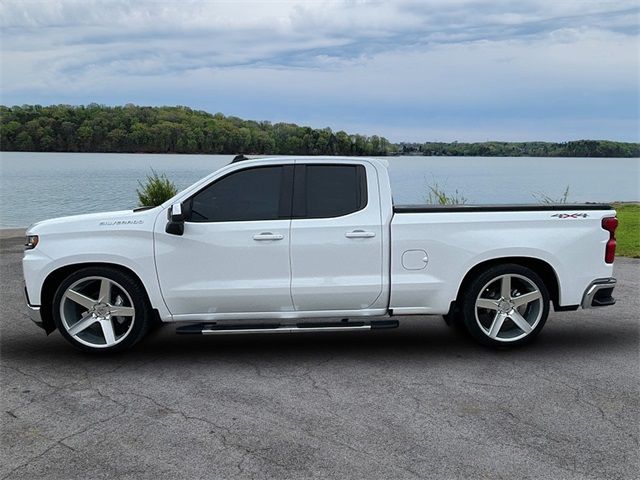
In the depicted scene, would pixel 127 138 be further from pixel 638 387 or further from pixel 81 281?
pixel 638 387

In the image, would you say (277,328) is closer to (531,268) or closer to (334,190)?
(334,190)

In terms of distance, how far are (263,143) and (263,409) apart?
1947 centimetres

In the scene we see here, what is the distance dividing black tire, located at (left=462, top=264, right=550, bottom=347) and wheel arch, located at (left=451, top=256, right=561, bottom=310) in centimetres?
6

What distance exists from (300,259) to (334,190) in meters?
0.76

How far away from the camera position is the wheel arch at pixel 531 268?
6.42 meters

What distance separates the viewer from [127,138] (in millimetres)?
33469

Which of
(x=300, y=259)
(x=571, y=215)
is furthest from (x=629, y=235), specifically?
(x=300, y=259)

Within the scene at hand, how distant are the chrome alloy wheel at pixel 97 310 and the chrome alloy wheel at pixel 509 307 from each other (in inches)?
130

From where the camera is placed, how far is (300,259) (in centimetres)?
616

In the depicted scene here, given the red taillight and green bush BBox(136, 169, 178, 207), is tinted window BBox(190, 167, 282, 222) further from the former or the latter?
green bush BBox(136, 169, 178, 207)

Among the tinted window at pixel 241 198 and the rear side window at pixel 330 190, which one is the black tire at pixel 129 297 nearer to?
the tinted window at pixel 241 198

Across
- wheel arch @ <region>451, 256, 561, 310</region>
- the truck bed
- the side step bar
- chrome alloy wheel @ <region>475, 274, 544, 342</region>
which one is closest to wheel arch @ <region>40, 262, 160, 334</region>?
the side step bar

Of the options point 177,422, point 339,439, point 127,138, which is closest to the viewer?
point 339,439

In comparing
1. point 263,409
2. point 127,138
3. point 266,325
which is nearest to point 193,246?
point 266,325
